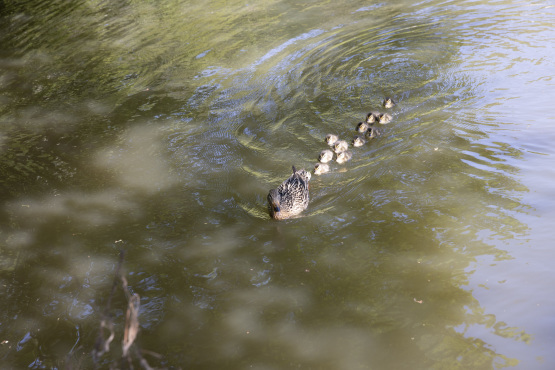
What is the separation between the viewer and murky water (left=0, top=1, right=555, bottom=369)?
13.6 feet

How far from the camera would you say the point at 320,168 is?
248 inches

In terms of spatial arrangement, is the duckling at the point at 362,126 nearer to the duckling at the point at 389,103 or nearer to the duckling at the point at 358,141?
the duckling at the point at 358,141

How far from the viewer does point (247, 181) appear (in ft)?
20.6

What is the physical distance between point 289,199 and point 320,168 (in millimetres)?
1049

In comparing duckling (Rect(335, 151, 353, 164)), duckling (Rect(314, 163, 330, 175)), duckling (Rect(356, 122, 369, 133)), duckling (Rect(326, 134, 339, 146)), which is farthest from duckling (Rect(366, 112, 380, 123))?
duckling (Rect(314, 163, 330, 175))

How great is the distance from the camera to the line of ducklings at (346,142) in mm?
6379

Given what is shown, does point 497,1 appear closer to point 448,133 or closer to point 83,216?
point 448,133

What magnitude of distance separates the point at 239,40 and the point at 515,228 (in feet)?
24.3

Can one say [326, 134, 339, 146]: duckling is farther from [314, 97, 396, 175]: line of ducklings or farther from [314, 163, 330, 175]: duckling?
[314, 163, 330, 175]: duckling

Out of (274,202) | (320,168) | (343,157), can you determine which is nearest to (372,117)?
(343,157)

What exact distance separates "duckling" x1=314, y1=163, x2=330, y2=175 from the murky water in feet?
0.26

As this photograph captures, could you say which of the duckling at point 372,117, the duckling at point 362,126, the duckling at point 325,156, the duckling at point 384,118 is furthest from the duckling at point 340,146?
the duckling at point 384,118

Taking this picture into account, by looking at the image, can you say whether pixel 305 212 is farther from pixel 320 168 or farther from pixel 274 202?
pixel 320 168

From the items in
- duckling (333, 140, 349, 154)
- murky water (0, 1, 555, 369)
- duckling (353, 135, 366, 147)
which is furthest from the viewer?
duckling (353, 135, 366, 147)
